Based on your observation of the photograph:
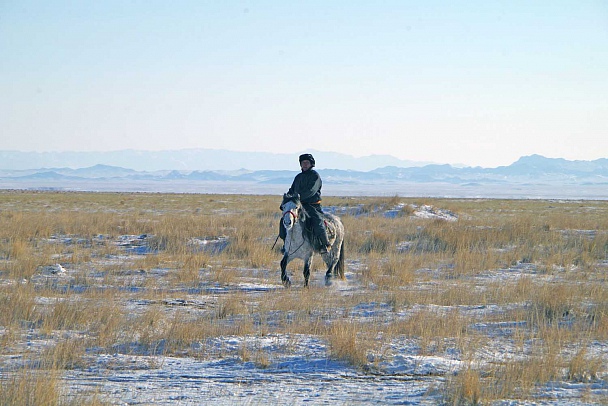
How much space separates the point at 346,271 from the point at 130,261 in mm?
4970

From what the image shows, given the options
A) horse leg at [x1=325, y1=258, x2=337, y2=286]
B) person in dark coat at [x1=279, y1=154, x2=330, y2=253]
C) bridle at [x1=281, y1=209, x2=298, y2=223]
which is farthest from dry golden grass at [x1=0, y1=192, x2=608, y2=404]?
bridle at [x1=281, y1=209, x2=298, y2=223]

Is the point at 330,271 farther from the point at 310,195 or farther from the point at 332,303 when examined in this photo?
the point at 332,303

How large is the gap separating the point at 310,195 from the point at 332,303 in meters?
2.49

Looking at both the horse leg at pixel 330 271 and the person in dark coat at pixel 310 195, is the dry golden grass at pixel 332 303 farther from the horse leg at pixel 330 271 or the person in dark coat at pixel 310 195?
the person in dark coat at pixel 310 195

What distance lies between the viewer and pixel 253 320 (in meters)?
7.97

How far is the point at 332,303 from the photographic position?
9.22 meters

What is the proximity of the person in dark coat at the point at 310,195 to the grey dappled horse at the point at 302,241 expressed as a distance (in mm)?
172

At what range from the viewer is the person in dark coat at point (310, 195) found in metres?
11.0

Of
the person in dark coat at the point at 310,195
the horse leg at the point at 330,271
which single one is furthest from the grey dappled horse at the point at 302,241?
the person in dark coat at the point at 310,195

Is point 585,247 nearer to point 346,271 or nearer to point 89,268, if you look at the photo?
point 346,271

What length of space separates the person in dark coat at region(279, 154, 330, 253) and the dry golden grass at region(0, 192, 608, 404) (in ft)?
3.44

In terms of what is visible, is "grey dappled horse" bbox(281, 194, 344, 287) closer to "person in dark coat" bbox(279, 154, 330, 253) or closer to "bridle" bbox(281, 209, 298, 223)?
"bridle" bbox(281, 209, 298, 223)

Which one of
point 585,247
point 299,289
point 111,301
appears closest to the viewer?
point 111,301

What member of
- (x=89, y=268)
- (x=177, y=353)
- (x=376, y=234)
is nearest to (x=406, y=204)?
(x=376, y=234)
